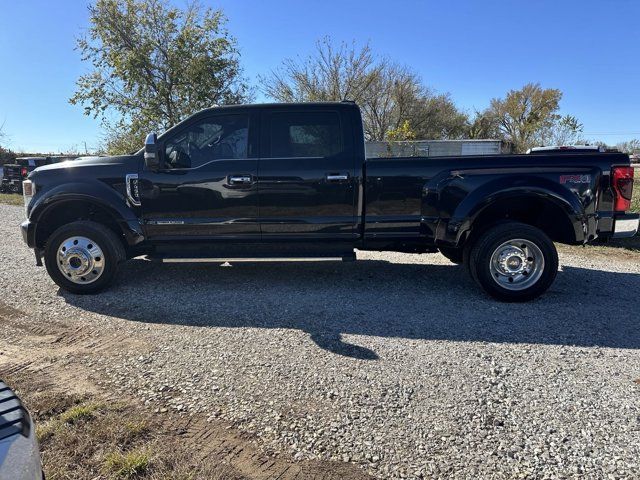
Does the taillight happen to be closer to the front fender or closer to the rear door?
the rear door

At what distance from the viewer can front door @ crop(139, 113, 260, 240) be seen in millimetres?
5094

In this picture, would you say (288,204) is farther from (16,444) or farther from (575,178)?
(16,444)

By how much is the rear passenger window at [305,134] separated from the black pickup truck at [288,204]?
0.01 meters

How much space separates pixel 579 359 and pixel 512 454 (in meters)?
1.53

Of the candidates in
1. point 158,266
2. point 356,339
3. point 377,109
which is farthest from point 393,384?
point 377,109

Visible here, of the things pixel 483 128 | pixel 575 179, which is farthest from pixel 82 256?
pixel 483 128

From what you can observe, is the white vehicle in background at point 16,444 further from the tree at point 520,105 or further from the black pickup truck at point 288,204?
the tree at point 520,105

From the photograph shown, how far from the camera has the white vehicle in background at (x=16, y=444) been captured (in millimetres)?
1400

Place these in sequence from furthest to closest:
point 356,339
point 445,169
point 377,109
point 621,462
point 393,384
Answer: point 377,109
point 445,169
point 356,339
point 393,384
point 621,462

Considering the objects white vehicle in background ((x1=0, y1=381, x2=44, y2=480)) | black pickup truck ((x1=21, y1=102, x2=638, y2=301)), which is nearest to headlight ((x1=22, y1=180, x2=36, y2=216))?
black pickup truck ((x1=21, y1=102, x2=638, y2=301))

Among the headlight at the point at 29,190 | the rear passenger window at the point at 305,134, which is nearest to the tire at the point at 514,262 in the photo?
the rear passenger window at the point at 305,134

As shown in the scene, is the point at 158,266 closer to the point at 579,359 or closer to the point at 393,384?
the point at 393,384

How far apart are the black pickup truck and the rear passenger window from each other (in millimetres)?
13

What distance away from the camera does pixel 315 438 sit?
2.58 meters
